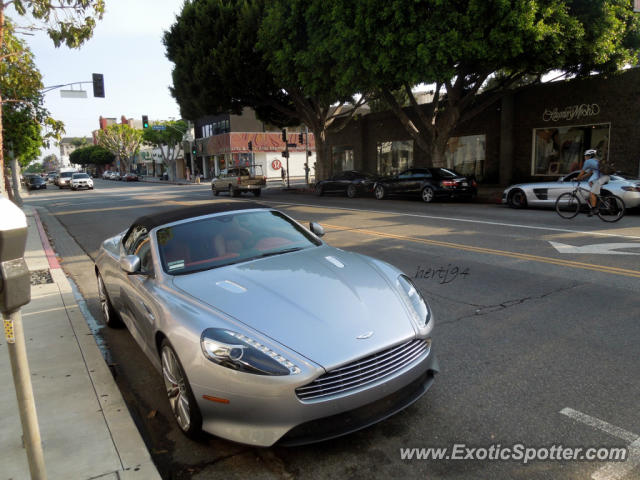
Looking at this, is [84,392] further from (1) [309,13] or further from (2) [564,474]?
(1) [309,13]

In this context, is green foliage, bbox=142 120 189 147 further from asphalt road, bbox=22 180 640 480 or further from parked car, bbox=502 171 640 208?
asphalt road, bbox=22 180 640 480

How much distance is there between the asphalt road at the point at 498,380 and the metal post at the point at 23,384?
0.98m

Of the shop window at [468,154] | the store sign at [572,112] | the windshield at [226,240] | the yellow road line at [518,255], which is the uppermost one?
the store sign at [572,112]

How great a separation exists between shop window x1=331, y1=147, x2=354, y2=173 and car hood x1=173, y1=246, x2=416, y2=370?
3125 centimetres

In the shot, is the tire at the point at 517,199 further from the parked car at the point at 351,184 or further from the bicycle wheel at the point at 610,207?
the parked car at the point at 351,184

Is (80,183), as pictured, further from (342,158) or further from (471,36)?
(471,36)

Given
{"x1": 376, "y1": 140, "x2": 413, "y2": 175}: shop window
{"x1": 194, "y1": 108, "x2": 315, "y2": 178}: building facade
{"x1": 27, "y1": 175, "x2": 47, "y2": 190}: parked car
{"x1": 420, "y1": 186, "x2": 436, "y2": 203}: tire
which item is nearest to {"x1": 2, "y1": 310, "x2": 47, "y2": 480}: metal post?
{"x1": 420, "y1": 186, "x2": 436, "y2": 203}: tire

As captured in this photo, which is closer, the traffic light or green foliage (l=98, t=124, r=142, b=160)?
the traffic light

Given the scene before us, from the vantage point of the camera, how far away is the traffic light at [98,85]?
82.1 ft

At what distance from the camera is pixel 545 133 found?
22984mm

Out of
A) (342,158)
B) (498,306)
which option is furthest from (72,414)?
(342,158)

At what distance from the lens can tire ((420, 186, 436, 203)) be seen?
64.2 ft

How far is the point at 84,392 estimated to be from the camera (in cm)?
396
